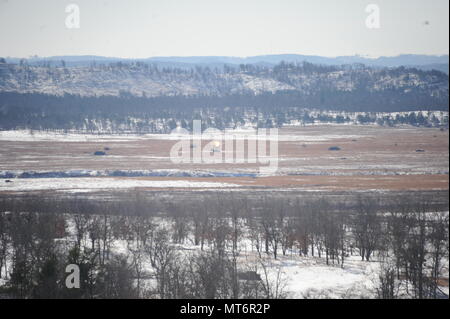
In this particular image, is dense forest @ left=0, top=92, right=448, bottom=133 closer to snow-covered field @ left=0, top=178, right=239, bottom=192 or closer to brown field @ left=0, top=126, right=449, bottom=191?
brown field @ left=0, top=126, right=449, bottom=191

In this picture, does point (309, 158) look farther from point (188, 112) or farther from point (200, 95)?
point (200, 95)

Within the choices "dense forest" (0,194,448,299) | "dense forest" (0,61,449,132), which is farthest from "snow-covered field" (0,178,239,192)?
"dense forest" (0,61,449,132)

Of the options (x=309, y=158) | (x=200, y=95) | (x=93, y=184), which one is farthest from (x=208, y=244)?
(x=200, y=95)

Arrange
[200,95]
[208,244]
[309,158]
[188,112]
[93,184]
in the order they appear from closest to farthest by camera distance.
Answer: [208,244]
[93,184]
[309,158]
[188,112]
[200,95]

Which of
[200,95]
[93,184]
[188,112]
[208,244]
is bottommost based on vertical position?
[208,244]

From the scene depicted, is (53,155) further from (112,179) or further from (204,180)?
(204,180)

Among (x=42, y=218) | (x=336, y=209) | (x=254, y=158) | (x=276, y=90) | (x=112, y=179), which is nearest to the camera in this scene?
(x=42, y=218)

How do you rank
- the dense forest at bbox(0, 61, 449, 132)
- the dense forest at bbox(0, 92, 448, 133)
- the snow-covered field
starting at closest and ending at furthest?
the snow-covered field
the dense forest at bbox(0, 92, 448, 133)
the dense forest at bbox(0, 61, 449, 132)

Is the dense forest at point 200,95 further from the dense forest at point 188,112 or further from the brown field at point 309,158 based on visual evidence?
the brown field at point 309,158

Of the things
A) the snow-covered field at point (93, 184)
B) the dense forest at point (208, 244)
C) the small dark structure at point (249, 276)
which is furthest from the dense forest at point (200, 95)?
the small dark structure at point (249, 276)

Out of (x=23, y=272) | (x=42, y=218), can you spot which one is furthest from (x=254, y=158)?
(x=23, y=272)

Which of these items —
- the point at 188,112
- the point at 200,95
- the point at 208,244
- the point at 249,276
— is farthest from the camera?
the point at 200,95
